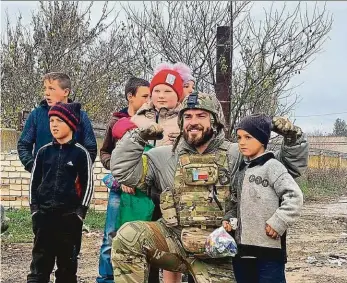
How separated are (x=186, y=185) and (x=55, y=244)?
1.41 meters

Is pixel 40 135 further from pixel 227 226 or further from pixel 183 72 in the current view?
pixel 227 226

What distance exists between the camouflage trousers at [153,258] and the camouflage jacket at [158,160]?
0.28 m

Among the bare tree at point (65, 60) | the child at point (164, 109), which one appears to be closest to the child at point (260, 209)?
the child at point (164, 109)

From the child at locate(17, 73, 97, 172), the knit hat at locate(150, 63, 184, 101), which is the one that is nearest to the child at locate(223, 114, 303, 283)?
the knit hat at locate(150, 63, 184, 101)

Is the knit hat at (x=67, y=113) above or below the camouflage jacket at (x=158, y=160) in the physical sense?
above

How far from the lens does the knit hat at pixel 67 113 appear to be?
15.7 ft

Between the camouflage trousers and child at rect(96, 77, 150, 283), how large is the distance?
2.96ft

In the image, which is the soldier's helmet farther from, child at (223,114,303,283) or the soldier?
child at (223,114,303,283)

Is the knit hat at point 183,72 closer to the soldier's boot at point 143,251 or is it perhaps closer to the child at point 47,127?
the child at point 47,127

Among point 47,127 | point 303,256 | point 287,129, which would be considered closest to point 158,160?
point 287,129

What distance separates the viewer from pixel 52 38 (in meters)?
16.8

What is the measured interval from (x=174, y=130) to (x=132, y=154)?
63cm

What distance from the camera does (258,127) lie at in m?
3.89

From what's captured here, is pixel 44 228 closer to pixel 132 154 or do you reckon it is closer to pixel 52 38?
pixel 132 154
